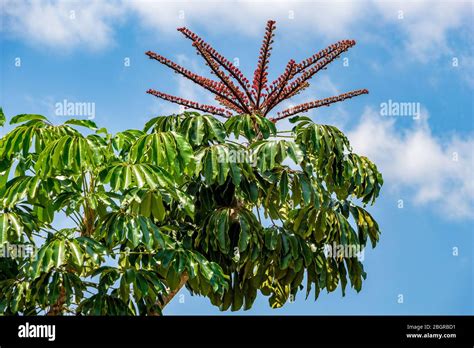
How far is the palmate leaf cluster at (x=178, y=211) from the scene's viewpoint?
215 inches

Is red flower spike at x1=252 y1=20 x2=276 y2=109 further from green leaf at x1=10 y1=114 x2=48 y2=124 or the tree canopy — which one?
green leaf at x1=10 y1=114 x2=48 y2=124

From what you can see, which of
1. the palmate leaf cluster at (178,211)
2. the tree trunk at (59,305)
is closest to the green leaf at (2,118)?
the palmate leaf cluster at (178,211)

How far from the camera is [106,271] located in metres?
5.77

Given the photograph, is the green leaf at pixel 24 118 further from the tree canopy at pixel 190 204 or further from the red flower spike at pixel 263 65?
the red flower spike at pixel 263 65

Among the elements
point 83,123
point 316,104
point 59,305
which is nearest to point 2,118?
point 83,123

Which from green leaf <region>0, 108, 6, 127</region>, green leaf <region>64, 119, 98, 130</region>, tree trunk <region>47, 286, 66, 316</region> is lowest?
tree trunk <region>47, 286, 66, 316</region>

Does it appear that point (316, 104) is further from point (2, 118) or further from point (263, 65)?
point (2, 118)

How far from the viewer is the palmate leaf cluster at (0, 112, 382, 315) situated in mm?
5465

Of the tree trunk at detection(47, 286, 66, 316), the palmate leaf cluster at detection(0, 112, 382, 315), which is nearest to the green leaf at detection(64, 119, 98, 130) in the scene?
the palmate leaf cluster at detection(0, 112, 382, 315)

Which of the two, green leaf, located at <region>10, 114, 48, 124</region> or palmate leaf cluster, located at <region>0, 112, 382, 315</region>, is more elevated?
green leaf, located at <region>10, 114, 48, 124</region>

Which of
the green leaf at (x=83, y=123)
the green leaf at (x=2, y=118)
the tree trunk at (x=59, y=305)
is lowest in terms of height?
the tree trunk at (x=59, y=305)

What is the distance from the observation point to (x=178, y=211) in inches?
273

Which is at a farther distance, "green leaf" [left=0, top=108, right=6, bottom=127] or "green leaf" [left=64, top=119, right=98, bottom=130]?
"green leaf" [left=0, top=108, right=6, bottom=127]
